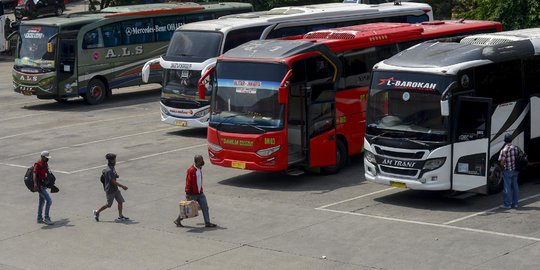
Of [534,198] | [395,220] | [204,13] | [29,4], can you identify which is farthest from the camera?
[29,4]

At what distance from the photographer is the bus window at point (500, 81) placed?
20.2 metres

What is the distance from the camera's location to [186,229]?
19312 mm

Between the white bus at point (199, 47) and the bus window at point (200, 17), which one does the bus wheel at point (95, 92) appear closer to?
the bus window at point (200, 17)

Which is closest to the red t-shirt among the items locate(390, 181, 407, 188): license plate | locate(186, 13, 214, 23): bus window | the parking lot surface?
the parking lot surface

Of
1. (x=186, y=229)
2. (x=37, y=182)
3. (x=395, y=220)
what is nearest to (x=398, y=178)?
(x=395, y=220)

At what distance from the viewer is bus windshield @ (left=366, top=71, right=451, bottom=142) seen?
64.8ft

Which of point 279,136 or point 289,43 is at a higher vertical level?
point 289,43

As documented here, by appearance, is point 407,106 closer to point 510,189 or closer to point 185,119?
point 510,189

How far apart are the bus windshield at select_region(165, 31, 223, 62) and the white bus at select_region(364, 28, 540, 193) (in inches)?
339

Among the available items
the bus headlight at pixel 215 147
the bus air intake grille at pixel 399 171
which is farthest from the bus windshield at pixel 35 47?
the bus air intake grille at pixel 399 171

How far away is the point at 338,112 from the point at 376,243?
6.26 meters

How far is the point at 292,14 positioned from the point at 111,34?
331 inches

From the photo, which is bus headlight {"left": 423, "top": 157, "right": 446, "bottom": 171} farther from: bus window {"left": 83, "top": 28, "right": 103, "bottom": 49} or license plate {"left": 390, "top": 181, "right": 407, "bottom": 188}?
bus window {"left": 83, "top": 28, "right": 103, "bottom": 49}

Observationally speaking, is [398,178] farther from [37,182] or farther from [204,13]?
[204,13]
